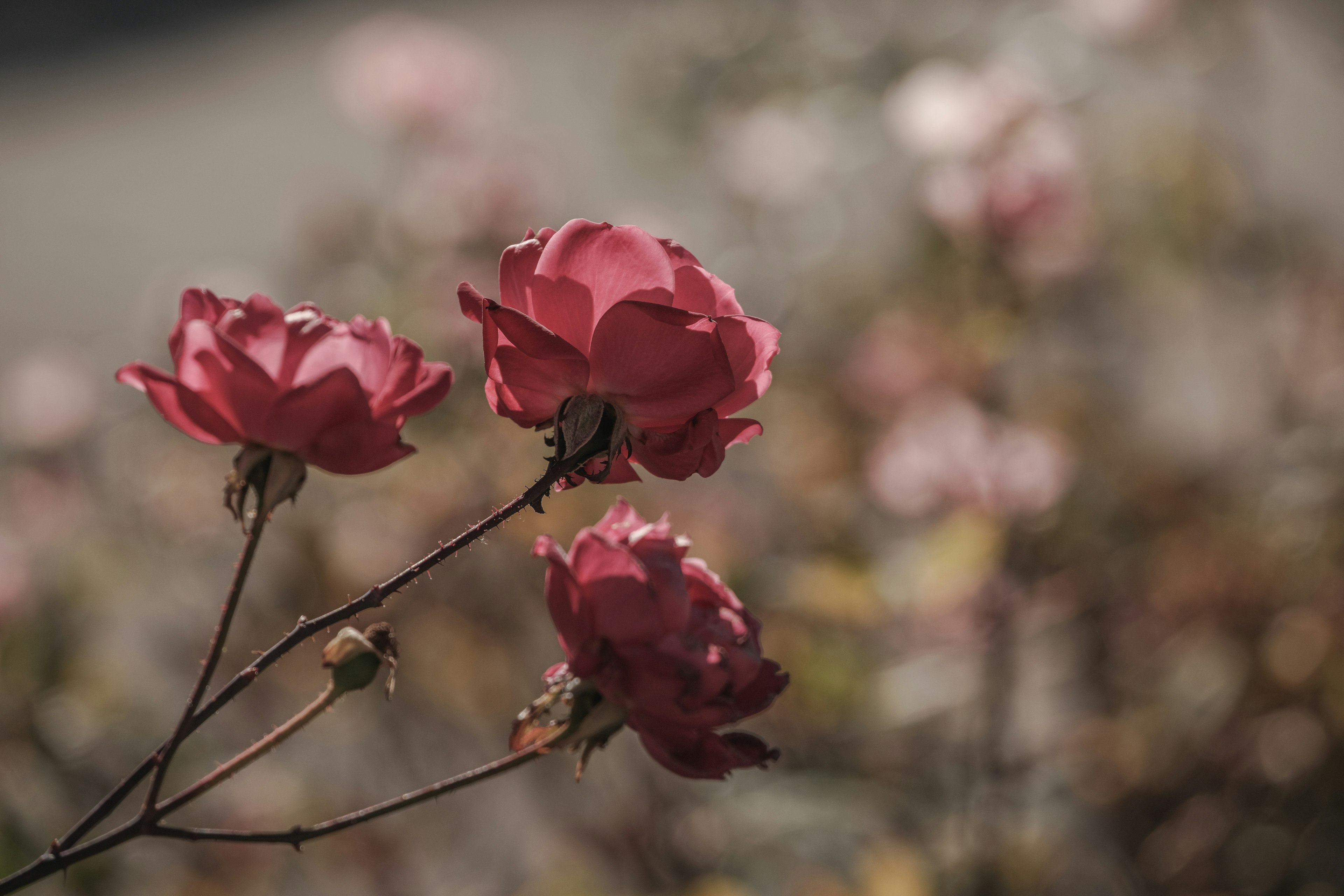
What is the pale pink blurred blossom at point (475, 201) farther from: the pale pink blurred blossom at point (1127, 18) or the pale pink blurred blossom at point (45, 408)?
the pale pink blurred blossom at point (1127, 18)

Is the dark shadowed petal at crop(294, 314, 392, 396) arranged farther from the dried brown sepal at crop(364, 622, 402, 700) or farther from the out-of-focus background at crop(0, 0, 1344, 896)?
the out-of-focus background at crop(0, 0, 1344, 896)

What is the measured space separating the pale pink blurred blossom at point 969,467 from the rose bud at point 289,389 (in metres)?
0.74

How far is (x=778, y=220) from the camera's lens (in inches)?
57.4

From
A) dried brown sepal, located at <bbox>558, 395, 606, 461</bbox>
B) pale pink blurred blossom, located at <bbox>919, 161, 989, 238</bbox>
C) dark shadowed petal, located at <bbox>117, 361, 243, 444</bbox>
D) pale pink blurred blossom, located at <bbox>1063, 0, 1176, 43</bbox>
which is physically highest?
pale pink blurred blossom, located at <bbox>1063, 0, 1176, 43</bbox>

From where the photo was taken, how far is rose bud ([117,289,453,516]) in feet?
1.06

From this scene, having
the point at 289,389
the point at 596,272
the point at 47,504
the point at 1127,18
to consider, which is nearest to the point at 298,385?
the point at 289,389

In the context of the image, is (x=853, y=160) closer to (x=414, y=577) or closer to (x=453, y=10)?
(x=414, y=577)

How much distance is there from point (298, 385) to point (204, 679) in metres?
0.10

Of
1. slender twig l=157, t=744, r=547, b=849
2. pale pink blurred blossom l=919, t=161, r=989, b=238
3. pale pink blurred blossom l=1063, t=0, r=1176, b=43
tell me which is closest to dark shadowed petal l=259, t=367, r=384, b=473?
slender twig l=157, t=744, r=547, b=849

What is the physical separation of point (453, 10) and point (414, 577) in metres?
3.42

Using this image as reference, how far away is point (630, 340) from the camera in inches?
12.3

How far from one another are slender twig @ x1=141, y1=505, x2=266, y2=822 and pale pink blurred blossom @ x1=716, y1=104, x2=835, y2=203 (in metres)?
1.16

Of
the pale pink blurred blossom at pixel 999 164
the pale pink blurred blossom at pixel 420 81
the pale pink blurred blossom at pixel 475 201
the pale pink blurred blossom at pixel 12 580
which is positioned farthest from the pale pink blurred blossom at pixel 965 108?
the pale pink blurred blossom at pixel 12 580

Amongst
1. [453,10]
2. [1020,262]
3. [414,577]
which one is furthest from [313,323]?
[453,10]
